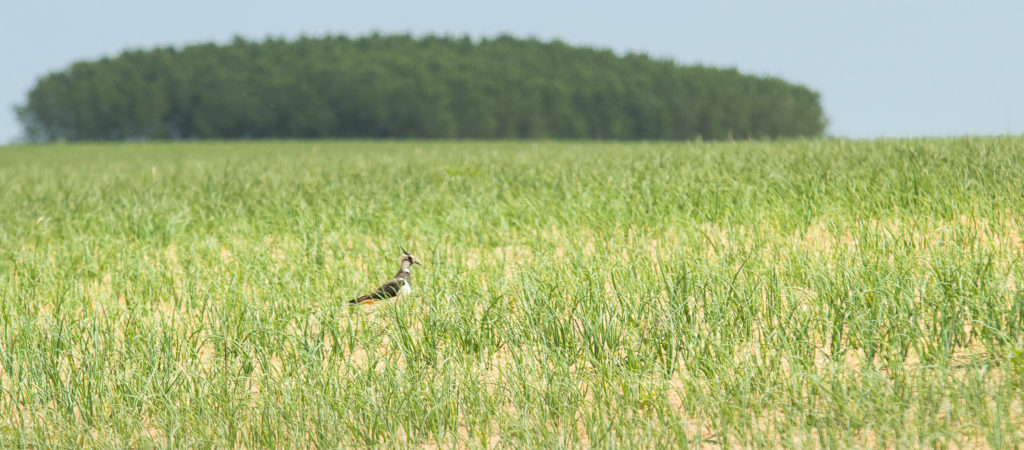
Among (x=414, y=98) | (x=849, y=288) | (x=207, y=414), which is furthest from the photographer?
(x=414, y=98)

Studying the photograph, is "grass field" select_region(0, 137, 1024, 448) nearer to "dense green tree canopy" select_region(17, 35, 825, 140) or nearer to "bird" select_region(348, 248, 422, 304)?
"bird" select_region(348, 248, 422, 304)

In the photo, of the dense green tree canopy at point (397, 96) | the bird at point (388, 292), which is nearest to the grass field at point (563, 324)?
the bird at point (388, 292)

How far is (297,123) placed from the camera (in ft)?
184

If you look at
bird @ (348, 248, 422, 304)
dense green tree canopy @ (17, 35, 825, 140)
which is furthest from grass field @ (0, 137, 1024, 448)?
dense green tree canopy @ (17, 35, 825, 140)

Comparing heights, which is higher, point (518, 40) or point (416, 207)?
point (518, 40)

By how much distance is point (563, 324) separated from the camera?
4.71 meters

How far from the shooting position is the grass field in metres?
3.87

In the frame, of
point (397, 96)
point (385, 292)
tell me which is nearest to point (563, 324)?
point (385, 292)

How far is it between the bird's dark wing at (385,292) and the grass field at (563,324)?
5.4 inches

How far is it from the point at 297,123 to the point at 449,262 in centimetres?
5179

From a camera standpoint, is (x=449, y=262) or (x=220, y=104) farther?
(x=220, y=104)

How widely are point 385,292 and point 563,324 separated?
137cm

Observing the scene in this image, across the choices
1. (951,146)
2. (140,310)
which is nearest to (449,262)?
(140,310)

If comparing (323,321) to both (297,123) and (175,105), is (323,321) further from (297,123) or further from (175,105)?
(175,105)
